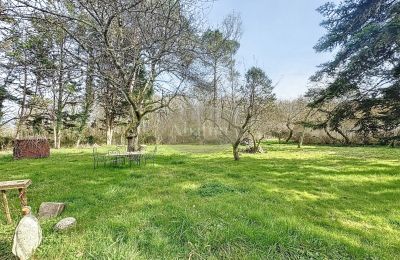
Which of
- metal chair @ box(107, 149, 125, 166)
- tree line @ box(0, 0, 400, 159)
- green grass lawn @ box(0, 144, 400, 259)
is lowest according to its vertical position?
green grass lawn @ box(0, 144, 400, 259)

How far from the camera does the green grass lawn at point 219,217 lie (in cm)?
311

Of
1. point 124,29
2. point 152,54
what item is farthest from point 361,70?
point 124,29

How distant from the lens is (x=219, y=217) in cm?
408

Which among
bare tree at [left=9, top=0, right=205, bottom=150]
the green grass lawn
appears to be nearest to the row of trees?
bare tree at [left=9, top=0, right=205, bottom=150]

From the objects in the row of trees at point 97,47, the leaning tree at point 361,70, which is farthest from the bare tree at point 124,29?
the leaning tree at point 361,70

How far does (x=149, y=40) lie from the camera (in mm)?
7203

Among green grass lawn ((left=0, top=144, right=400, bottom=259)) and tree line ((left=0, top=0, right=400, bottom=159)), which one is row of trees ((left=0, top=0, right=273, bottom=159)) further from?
green grass lawn ((left=0, top=144, right=400, bottom=259))

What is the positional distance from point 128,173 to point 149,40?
156 inches

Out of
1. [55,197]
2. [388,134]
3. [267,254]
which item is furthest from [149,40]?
[388,134]

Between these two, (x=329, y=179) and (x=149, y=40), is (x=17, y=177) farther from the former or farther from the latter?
(x=329, y=179)

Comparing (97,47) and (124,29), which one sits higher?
(124,29)

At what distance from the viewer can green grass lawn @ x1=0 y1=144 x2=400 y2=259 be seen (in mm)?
3107

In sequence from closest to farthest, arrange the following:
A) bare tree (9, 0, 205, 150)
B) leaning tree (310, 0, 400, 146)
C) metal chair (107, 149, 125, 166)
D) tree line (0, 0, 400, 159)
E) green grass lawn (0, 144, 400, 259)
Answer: green grass lawn (0, 144, 400, 259)
bare tree (9, 0, 205, 150)
tree line (0, 0, 400, 159)
leaning tree (310, 0, 400, 146)
metal chair (107, 149, 125, 166)

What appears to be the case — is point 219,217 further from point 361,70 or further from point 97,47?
point 361,70
